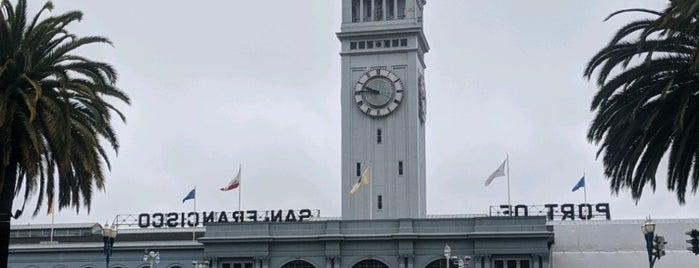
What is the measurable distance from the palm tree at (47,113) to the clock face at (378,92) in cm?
4281

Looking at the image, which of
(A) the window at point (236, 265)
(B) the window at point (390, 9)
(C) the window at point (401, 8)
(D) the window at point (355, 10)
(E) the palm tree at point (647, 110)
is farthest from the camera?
(D) the window at point (355, 10)

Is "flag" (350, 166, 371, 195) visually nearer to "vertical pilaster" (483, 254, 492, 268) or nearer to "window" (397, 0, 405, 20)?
"vertical pilaster" (483, 254, 492, 268)

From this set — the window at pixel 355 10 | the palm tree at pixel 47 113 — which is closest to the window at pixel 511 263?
the window at pixel 355 10

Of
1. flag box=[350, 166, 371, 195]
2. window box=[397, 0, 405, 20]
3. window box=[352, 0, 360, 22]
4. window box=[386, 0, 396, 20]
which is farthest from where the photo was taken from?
window box=[352, 0, 360, 22]

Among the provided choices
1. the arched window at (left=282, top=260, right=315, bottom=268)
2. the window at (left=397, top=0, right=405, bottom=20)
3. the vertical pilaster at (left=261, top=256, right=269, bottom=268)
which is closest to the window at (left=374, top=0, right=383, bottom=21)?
the window at (left=397, top=0, right=405, bottom=20)

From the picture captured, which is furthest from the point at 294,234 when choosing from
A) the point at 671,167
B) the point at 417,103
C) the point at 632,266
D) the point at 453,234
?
the point at 671,167

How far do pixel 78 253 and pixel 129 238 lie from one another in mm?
5325

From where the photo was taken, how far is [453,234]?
7050cm

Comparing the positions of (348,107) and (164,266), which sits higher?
(348,107)

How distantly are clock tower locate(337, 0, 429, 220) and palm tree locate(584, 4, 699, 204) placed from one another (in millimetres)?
41699

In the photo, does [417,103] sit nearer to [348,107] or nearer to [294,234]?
[348,107]

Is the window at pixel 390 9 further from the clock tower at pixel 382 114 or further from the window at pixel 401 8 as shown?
the window at pixel 401 8

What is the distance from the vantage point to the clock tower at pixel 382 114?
81438 mm

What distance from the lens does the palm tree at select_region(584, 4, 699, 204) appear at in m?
35.6
